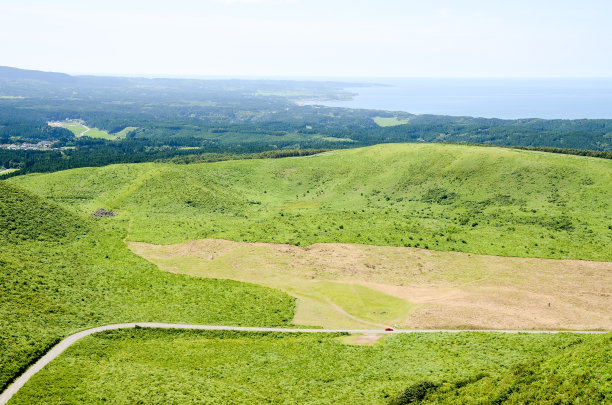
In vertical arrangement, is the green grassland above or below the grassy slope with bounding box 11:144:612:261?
below

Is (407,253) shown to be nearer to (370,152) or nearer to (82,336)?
(82,336)

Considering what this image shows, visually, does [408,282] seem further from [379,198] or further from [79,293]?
[379,198]

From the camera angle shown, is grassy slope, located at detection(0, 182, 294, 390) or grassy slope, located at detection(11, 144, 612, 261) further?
grassy slope, located at detection(11, 144, 612, 261)

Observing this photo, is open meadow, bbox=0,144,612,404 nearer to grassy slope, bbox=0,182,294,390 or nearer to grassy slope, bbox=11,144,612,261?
grassy slope, bbox=0,182,294,390

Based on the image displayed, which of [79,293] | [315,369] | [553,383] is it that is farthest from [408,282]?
[79,293]

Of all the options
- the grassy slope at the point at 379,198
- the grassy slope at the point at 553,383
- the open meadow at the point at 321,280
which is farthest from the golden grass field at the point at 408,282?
the grassy slope at the point at 553,383

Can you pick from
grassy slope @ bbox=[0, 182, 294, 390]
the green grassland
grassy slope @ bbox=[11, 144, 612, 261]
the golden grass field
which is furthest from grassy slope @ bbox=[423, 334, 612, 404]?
grassy slope @ bbox=[11, 144, 612, 261]
